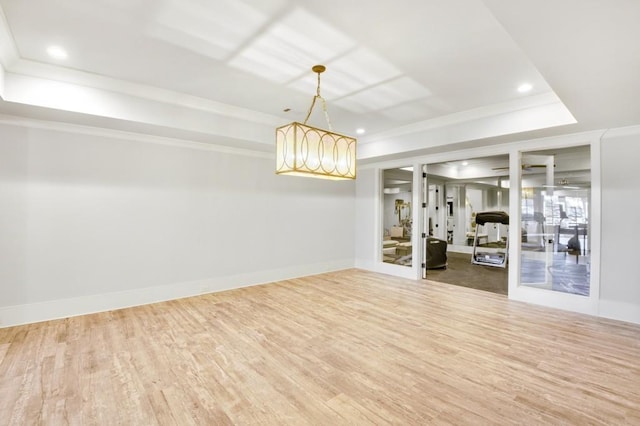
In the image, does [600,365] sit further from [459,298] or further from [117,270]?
[117,270]

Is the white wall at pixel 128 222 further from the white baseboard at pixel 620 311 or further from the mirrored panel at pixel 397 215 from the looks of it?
the white baseboard at pixel 620 311

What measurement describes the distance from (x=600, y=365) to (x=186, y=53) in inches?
187

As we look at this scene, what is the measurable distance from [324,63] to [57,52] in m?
2.58

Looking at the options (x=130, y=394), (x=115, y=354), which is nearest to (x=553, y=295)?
(x=130, y=394)

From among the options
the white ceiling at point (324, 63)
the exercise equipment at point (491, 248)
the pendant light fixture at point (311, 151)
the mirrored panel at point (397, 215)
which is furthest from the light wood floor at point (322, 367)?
the exercise equipment at point (491, 248)

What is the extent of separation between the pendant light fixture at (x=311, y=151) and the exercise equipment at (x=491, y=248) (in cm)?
634

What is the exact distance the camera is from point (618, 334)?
3.36 metres

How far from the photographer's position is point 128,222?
14.2 feet

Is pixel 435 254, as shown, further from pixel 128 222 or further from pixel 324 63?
pixel 128 222

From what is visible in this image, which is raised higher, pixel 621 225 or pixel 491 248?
pixel 621 225

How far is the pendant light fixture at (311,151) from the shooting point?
3010 millimetres

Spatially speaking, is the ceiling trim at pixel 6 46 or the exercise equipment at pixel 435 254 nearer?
the ceiling trim at pixel 6 46

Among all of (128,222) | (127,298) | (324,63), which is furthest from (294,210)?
(324,63)

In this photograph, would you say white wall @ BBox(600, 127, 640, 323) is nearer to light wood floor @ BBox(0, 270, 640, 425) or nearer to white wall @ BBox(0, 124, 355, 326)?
light wood floor @ BBox(0, 270, 640, 425)
